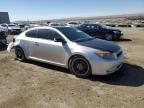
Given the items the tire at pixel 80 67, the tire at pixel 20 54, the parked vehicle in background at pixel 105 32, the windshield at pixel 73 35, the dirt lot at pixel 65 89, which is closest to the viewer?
the dirt lot at pixel 65 89

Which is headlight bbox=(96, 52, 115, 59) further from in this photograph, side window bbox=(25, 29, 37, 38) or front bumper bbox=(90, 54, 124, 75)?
side window bbox=(25, 29, 37, 38)

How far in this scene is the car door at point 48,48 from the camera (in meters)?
7.65

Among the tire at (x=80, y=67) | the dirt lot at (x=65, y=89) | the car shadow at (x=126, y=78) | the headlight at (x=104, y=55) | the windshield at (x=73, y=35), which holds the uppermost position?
the windshield at (x=73, y=35)

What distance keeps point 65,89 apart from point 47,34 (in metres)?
2.74

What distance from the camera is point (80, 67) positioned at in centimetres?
718

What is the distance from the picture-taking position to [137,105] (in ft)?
16.6

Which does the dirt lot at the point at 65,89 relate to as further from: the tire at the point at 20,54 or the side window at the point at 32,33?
the side window at the point at 32,33

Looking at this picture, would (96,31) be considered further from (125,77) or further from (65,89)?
(65,89)

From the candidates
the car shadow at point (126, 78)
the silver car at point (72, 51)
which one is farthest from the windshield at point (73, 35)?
the car shadow at point (126, 78)

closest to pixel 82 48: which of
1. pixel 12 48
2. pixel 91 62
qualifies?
pixel 91 62

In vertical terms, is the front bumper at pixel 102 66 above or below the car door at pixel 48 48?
below

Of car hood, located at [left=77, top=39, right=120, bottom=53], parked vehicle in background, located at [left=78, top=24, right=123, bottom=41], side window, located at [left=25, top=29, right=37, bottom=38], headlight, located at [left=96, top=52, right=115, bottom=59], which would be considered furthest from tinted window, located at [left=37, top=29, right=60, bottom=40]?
parked vehicle in background, located at [left=78, top=24, right=123, bottom=41]

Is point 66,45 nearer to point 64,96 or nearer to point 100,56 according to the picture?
point 100,56

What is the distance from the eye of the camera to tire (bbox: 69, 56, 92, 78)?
275 inches
